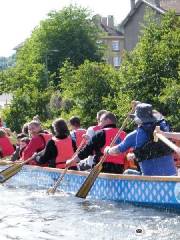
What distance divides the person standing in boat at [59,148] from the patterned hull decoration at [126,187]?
26cm

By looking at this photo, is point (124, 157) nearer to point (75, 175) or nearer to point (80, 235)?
point (75, 175)

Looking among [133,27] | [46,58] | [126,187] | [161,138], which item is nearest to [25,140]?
[126,187]

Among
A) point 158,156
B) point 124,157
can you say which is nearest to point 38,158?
point 124,157

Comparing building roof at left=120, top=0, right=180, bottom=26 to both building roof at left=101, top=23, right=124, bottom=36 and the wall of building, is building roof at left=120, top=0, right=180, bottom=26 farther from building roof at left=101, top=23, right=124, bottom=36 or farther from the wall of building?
building roof at left=101, top=23, right=124, bottom=36

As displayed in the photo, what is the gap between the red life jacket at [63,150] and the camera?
12531 millimetres

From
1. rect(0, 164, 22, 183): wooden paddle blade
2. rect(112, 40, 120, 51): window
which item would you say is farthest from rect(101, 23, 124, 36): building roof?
rect(0, 164, 22, 183): wooden paddle blade

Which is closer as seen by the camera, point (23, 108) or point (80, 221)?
point (80, 221)

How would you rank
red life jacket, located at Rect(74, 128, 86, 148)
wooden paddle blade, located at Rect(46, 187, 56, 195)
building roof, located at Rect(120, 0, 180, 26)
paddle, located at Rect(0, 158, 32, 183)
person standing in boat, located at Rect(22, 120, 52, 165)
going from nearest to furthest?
wooden paddle blade, located at Rect(46, 187, 56, 195), red life jacket, located at Rect(74, 128, 86, 148), person standing in boat, located at Rect(22, 120, 52, 165), paddle, located at Rect(0, 158, 32, 183), building roof, located at Rect(120, 0, 180, 26)

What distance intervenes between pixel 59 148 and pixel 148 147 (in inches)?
127

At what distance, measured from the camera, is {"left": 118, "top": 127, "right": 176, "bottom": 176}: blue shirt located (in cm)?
977

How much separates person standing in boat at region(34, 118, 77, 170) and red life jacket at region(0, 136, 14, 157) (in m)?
3.54

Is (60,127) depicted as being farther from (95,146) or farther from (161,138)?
(161,138)

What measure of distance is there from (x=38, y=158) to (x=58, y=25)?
42552 millimetres

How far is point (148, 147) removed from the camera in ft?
31.9
